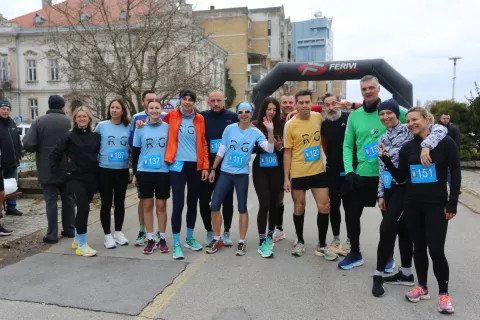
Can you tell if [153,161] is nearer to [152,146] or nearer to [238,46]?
[152,146]

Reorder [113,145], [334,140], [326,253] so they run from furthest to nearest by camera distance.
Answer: [113,145]
[326,253]
[334,140]

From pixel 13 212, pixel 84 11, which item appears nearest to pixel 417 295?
pixel 13 212

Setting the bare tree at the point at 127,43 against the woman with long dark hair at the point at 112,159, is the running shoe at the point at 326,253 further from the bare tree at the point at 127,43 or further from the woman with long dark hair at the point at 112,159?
the bare tree at the point at 127,43

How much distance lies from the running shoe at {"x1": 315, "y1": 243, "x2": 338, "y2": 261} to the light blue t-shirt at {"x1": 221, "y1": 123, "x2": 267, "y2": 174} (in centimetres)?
141

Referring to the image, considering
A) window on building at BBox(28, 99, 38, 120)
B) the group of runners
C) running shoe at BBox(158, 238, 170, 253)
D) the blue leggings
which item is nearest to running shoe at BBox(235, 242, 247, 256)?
the group of runners

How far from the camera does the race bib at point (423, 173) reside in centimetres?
359

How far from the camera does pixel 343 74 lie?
38.2ft

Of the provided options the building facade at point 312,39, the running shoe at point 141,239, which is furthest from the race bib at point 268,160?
the building facade at point 312,39

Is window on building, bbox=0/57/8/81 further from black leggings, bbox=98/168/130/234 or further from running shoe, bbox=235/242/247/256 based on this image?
running shoe, bbox=235/242/247/256

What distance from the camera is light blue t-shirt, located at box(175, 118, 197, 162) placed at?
16.8 feet

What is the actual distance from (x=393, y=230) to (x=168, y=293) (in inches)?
93.3

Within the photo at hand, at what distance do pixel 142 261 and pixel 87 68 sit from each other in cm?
1060

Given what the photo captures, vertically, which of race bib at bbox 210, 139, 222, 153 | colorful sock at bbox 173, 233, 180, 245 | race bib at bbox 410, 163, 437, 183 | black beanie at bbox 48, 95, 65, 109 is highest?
black beanie at bbox 48, 95, 65, 109

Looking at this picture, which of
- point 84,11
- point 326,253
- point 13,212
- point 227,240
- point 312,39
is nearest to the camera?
point 326,253
